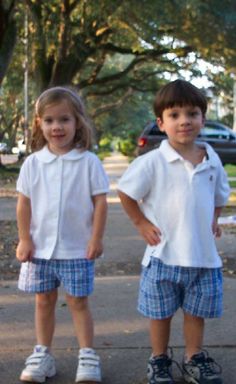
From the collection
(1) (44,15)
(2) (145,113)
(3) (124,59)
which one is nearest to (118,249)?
(1) (44,15)

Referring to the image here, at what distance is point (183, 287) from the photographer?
3.26 m

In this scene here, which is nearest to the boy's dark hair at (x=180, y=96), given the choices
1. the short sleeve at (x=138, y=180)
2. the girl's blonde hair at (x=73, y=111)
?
the short sleeve at (x=138, y=180)

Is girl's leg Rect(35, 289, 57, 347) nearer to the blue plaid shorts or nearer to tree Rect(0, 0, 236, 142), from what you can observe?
the blue plaid shorts

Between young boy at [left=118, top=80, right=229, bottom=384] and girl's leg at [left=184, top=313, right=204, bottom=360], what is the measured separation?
1 cm

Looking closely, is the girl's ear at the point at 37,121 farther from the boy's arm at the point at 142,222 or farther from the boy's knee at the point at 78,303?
the boy's knee at the point at 78,303

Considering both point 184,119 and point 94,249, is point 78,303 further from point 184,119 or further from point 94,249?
point 184,119

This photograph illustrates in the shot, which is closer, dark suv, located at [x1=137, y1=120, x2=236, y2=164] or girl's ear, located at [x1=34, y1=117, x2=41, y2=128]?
girl's ear, located at [x1=34, y1=117, x2=41, y2=128]

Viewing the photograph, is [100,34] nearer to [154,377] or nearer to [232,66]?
[232,66]

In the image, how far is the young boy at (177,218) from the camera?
3.16m

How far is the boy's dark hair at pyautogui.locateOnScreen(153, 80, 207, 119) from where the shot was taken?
3178 millimetres

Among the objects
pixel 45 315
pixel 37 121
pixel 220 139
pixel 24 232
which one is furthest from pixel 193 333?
pixel 220 139

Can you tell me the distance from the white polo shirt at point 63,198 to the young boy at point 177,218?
198mm

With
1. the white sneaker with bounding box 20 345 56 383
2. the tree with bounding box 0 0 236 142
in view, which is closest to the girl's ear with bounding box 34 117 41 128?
the white sneaker with bounding box 20 345 56 383

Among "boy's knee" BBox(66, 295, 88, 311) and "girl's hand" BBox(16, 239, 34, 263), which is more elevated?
"girl's hand" BBox(16, 239, 34, 263)
